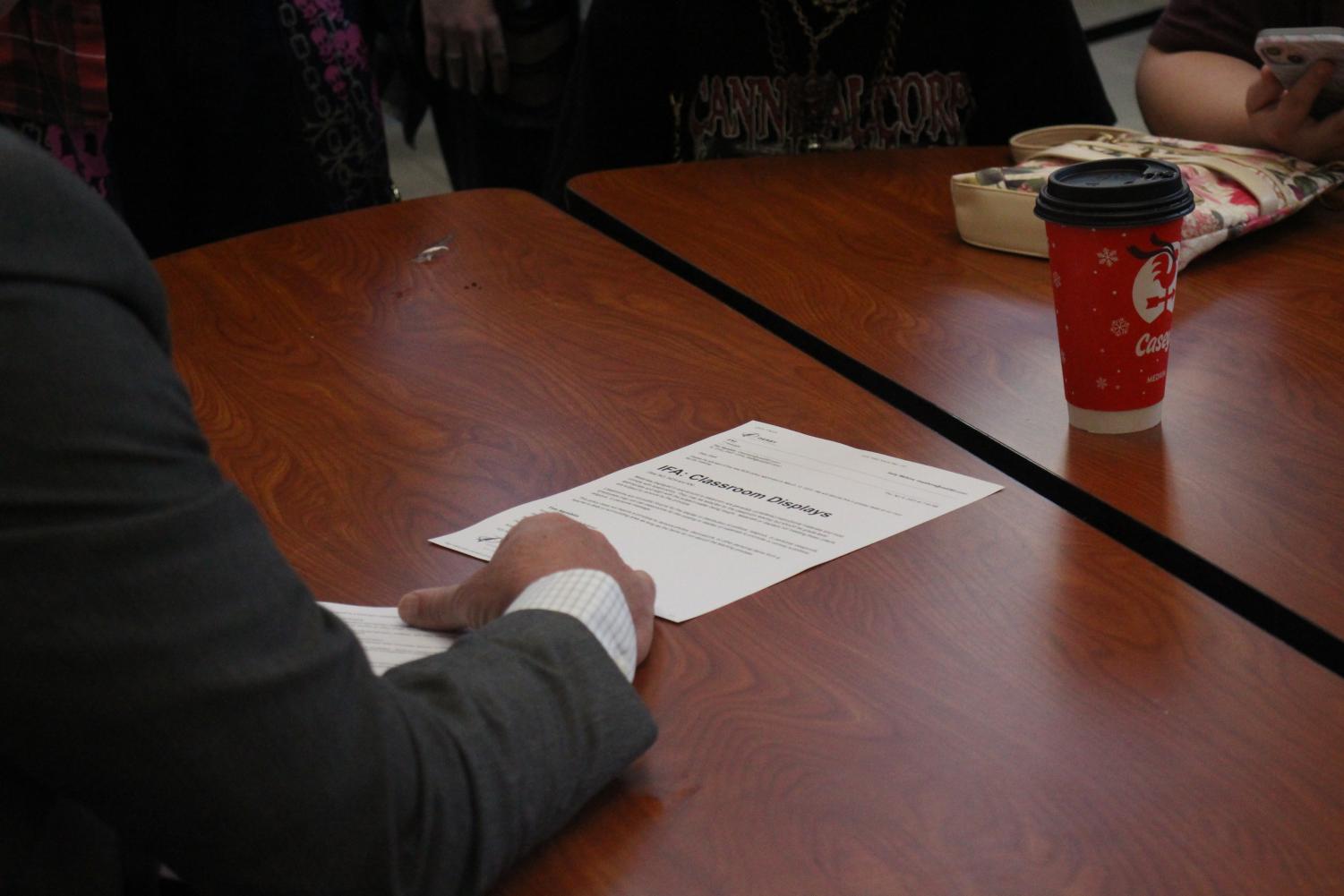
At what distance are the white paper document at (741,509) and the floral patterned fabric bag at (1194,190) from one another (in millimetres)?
490

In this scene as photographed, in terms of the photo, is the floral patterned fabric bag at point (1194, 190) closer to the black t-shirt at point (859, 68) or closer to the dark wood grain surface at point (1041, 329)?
the dark wood grain surface at point (1041, 329)

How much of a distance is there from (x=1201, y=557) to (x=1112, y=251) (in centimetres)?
24

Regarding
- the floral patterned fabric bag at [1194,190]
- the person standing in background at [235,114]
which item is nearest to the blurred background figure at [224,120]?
the person standing in background at [235,114]

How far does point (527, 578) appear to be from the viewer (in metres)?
0.85

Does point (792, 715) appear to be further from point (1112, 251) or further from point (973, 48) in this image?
point (973, 48)

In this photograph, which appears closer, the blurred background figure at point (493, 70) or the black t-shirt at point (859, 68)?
the black t-shirt at point (859, 68)

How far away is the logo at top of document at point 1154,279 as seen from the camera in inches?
40.4

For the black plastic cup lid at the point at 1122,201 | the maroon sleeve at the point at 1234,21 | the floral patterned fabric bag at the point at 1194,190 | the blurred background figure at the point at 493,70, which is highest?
the black plastic cup lid at the point at 1122,201

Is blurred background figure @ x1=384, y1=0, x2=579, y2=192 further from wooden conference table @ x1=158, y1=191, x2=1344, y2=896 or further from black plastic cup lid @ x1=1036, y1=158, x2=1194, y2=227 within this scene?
black plastic cup lid @ x1=1036, y1=158, x2=1194, y2=227

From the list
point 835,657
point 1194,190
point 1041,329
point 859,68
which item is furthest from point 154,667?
point 859,68

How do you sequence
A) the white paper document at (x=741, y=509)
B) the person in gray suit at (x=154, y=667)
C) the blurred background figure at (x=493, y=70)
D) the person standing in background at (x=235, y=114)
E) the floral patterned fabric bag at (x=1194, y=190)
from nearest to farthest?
the person in gray suit at (x=154, y=667) < the white paper document at (x=741, y=509) < the floral patterned fabric bag at (x=1194, y=190) < the person standing in background at (x=235, y=114) < the blurred background figure at (x=493, y=70)

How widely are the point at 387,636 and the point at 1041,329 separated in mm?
698

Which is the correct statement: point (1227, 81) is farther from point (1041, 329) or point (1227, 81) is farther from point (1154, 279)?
point (1154, 279)

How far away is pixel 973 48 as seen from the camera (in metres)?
2.09
